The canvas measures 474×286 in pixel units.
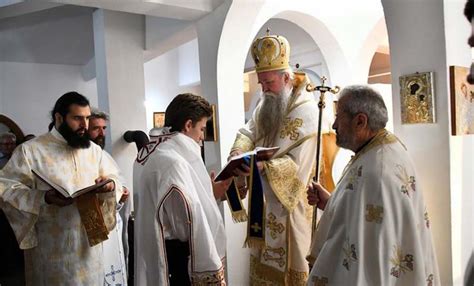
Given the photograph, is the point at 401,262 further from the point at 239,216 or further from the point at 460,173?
the point at 239,216

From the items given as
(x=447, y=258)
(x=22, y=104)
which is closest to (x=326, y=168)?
(x=447, y=258)

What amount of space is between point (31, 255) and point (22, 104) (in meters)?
5.27

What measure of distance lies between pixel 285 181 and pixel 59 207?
4.93 feet

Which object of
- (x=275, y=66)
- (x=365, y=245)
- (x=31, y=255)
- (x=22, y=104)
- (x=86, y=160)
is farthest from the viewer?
(x=22, y=104)

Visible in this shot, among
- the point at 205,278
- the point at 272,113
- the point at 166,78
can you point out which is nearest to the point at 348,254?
the point at 205,278

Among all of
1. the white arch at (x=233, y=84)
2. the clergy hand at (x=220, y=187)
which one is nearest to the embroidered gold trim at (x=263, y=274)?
the clergy hand at (x=220, y=187)

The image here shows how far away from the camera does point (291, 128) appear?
3.23 meters

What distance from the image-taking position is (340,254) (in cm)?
193

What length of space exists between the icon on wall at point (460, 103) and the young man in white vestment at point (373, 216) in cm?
45

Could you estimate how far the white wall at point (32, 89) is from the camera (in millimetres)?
7348

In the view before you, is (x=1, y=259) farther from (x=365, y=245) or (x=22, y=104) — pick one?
(x=22, y=104)

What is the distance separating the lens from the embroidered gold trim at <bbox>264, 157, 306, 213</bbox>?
10.2ft

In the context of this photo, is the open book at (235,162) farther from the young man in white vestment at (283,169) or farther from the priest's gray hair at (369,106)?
the priest's gray hair at (369,106)

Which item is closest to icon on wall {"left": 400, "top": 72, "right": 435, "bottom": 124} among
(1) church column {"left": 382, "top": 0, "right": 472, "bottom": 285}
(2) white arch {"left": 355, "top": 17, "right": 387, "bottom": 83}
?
(1) church column {"left": 382, "top": 0, "right": 472, "bottom": 285}
